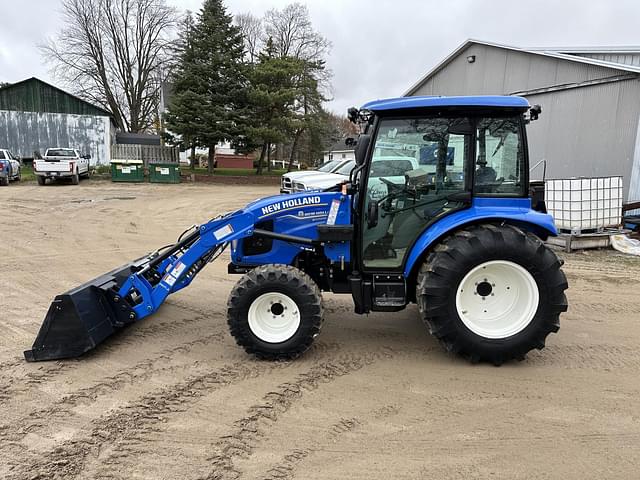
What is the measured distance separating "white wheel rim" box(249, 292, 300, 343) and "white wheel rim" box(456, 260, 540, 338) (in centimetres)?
141

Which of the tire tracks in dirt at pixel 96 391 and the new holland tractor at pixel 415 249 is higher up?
the new holland tractor at pixel 415 249

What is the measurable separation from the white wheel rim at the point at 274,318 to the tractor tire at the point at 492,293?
1086 millimetres

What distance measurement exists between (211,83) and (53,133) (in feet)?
34.0

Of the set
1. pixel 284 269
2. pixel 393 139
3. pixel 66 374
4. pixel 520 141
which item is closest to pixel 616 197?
pixel 520 141

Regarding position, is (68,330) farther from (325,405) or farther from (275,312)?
(325,405)

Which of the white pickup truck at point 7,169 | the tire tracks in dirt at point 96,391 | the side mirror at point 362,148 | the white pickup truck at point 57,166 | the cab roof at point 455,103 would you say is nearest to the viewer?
the tire tracks in dirt at point 96,391

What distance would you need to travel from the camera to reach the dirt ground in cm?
275

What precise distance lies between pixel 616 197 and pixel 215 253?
785cm

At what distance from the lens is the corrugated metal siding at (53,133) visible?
89.5ft

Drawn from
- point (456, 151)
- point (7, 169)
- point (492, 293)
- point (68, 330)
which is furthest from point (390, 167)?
Result: point (7, 169)

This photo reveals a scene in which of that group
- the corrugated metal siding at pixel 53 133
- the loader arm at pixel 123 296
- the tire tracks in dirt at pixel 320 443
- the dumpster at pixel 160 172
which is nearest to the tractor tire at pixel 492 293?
the tire tracks in dirt at pixel 320 443

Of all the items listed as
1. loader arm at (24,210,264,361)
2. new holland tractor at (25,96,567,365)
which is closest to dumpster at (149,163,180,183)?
loader arm at (24,210,264,361)

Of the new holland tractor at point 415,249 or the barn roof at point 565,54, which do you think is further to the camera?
the barn roof at point 565,54

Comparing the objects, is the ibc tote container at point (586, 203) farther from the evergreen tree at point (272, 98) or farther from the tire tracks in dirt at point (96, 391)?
the evergreen tree at point (272, 98)
